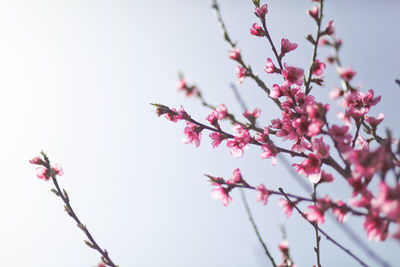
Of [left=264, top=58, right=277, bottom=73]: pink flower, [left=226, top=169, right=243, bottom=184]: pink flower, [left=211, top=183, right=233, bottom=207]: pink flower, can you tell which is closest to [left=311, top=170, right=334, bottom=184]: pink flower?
[left=226, top=169, right=243, bottom=184]: pink flower

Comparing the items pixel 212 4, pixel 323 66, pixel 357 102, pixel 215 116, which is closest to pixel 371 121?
pixel 357 102

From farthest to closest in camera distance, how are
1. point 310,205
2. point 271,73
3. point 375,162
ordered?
point 271,73 → point 310,205 → point 375,162

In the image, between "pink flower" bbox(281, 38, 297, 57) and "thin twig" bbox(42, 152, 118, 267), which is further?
"pink flower" bbox(281, 38, 297, 57)

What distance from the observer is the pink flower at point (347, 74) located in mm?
3025

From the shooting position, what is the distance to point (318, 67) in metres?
2.37

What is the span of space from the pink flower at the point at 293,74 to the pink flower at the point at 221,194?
1022 mm

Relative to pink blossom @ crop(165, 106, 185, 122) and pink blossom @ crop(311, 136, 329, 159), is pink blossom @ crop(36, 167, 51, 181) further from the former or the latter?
pink blossom @ crop(311, 136, 329, 159)

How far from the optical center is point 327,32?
253 cm

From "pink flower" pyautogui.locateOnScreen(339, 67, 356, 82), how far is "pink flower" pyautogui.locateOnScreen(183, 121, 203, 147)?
1.63m

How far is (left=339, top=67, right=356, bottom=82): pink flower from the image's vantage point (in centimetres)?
303

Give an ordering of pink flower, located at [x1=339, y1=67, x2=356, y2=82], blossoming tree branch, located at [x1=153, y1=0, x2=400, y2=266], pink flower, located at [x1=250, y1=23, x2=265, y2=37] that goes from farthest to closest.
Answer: pink flower, located at [x1=339, y1=67, x2=356, y2=82] < pink flower, located at [x1=250, y1=23, x2=265, y2=37] < blossoming tree branch, located at [x1=153, y1=0, x2=400, y2=266]

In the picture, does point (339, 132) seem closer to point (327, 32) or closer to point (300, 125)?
point (300, 125)

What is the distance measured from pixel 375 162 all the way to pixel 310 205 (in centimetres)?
51

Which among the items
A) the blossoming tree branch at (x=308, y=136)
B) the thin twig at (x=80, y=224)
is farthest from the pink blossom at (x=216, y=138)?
the thin twig at (x=80, y=224)
